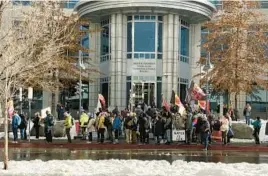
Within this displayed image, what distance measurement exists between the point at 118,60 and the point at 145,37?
10.7ft

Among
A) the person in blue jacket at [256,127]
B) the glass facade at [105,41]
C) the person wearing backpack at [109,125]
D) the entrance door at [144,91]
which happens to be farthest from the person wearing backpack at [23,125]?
the glass facade at [105,41]

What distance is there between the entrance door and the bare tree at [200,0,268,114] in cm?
528

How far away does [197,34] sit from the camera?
50.6m

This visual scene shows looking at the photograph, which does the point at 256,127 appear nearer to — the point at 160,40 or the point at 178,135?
the point at 178,135

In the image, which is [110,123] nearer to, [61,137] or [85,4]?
[61,137]

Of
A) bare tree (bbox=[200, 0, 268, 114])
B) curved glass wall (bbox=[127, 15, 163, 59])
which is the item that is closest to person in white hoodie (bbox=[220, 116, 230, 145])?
bare tree (bbox=[200, 0, 268, 114])

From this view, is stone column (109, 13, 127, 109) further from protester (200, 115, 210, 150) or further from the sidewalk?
protester (200, 115, 210, 150)

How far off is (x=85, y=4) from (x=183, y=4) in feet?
29.8

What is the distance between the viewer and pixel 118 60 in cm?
4591

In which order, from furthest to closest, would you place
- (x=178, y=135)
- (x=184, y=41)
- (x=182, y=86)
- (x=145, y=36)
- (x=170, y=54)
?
(x=184, y=41) < (x=182, y=86) < (x=145, y=36) < (x=170, y=54) < (x=178, y=135)

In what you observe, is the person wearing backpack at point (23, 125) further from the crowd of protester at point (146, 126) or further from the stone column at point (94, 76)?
the stone column at point (94, 76)

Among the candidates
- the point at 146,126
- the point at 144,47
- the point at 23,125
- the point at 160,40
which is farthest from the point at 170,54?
the point at 23,125

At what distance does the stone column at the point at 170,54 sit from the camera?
45.6 meters

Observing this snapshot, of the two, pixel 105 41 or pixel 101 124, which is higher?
pixel 105 41
